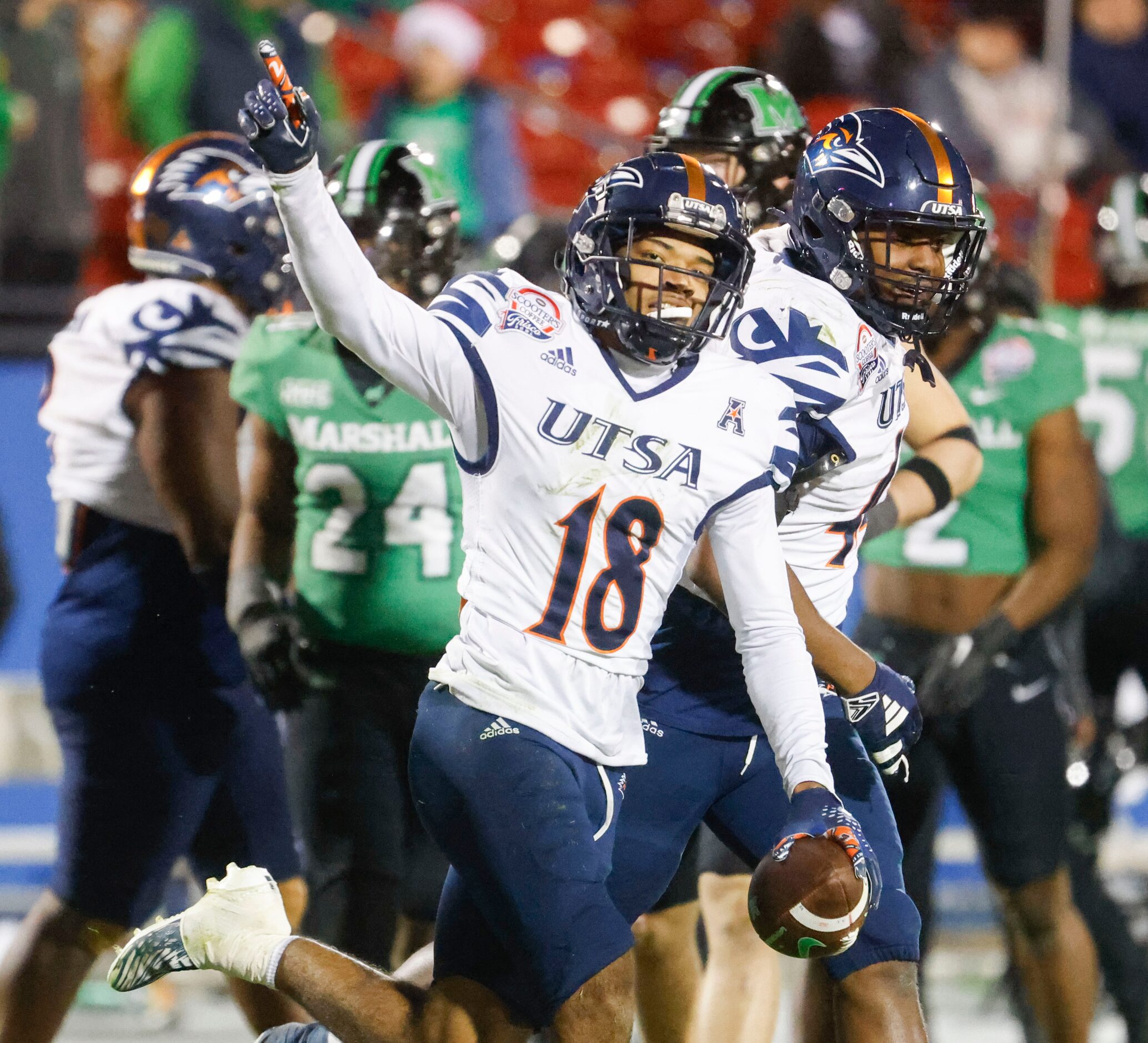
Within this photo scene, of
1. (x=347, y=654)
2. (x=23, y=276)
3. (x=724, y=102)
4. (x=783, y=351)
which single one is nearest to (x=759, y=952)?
(x=347, y=654)

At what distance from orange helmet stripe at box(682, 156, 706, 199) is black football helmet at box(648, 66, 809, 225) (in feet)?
3.17

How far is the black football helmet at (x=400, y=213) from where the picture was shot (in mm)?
3865

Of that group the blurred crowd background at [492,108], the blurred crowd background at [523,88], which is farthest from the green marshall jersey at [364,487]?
the blurred crowd background at [523,88]

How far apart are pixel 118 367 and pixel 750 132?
4.79 feet

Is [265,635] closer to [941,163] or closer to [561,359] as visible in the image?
[561,359]

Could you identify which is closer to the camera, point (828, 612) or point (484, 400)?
point (484, 400)

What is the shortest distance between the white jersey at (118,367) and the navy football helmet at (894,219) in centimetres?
134

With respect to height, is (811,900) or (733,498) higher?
(733,498)

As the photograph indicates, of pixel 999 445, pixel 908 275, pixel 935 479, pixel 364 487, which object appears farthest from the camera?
pixel 999 445

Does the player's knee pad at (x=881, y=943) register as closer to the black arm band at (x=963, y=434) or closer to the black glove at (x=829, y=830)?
the black glove at (x=829, y=830)

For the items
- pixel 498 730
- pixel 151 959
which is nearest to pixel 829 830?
pixel 498 730

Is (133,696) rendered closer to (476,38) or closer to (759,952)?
(759,952)

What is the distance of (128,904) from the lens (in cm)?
372

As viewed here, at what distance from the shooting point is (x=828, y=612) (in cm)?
331
